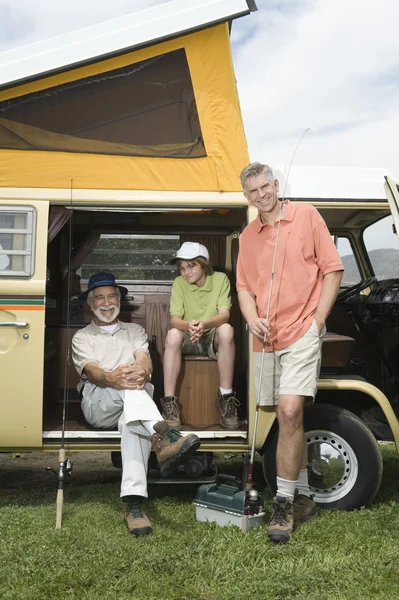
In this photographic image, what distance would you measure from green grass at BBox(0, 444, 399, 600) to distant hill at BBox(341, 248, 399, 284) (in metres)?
1.80

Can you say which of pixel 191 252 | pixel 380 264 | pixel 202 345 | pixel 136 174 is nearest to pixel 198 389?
pixel 202 345

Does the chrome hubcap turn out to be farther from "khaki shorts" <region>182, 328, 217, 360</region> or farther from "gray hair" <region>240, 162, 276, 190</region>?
"gray hair" <region>240, 162, 276, 190</region>

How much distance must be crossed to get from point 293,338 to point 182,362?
1.37 m

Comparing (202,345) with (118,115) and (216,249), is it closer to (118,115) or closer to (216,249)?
(216,249)

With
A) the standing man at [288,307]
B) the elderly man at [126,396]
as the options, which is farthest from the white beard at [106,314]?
the standing man at [288,307]

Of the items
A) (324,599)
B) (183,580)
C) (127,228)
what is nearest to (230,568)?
(183,580)

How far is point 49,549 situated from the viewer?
13.9 feet

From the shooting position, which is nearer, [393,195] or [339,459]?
[393,195]

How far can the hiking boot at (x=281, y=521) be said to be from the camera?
4414 mm

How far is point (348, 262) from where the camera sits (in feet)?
21.4

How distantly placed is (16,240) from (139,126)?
44.9 inches

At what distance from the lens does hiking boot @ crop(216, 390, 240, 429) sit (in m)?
5.48

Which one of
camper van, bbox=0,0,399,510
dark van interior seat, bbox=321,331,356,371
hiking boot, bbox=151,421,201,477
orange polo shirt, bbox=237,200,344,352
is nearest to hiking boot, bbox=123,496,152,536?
hiking boot, bbox=151,421,201,477

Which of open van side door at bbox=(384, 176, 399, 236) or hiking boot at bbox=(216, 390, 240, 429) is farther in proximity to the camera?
hiking boot at bbox=(216, 390, 240, 429)
